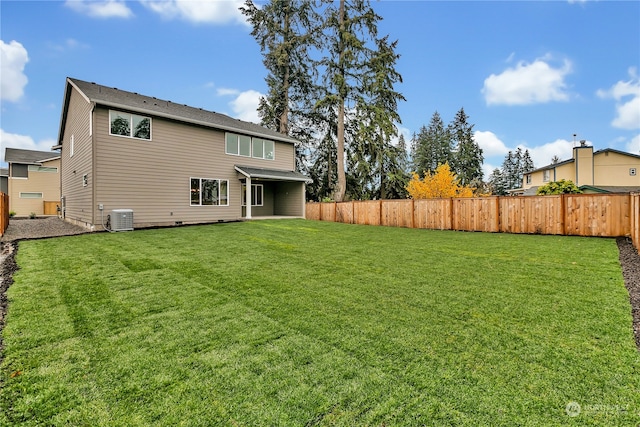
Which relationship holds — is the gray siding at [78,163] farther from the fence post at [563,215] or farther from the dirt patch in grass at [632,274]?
the fence post at [563,215]

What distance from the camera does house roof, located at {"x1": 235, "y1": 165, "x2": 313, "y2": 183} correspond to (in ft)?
49.4

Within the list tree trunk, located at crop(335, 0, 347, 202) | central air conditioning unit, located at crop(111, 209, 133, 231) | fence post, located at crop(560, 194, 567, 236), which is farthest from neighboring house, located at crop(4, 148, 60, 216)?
fence post, located at crop(560, 194, 567, 236)

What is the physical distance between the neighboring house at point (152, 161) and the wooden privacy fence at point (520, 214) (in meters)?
5.91

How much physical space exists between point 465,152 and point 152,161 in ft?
119

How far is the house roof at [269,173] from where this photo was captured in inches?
592

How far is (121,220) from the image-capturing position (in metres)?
11.1

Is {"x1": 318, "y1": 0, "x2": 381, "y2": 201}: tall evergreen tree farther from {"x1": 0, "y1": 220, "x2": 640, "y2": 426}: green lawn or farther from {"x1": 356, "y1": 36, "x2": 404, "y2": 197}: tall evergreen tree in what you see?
{"x1": 0, "y1": 220, "x2": 640, "y2": 426}: green lawn

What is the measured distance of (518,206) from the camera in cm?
1121

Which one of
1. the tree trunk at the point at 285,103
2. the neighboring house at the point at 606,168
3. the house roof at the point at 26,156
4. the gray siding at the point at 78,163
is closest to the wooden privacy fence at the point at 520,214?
the tree trunk at the point at 285,103

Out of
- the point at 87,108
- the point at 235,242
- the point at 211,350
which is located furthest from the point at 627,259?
the point at 87,108

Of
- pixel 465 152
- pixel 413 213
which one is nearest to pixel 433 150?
pixel 465 152

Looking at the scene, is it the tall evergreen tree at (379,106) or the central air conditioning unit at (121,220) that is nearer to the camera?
the central air conditioning unit at (121,220)

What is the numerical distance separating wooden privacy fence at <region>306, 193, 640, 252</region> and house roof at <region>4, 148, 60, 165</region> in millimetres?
24684

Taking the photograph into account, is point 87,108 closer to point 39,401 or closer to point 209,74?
point 209,74
